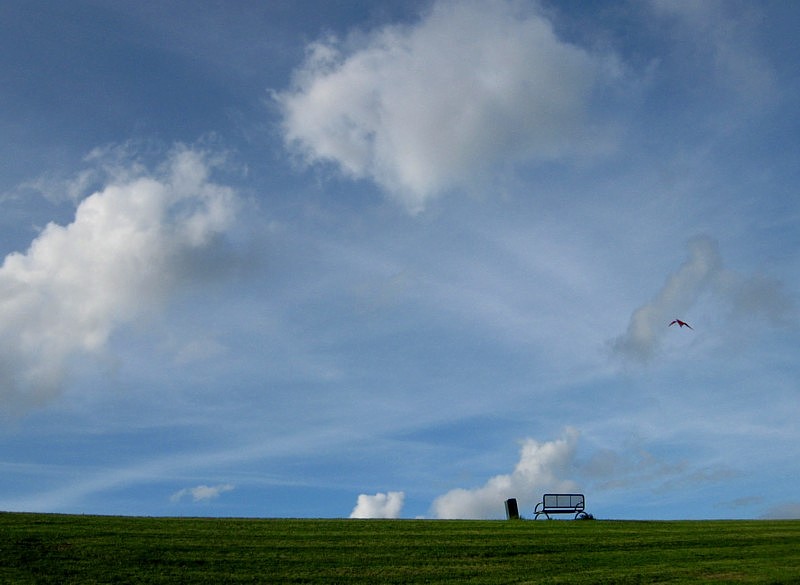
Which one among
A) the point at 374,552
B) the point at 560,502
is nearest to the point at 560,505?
the point at 560,502

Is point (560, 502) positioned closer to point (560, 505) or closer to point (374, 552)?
point (560, 505)

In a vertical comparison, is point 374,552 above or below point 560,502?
below

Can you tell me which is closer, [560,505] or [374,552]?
[374,552]

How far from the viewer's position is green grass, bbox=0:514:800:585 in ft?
58.7

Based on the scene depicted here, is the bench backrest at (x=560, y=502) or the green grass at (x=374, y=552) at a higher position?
the bench backrest at (x=560, y=502)

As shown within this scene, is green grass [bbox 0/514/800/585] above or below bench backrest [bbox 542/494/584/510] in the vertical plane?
below

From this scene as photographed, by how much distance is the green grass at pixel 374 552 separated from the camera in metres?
17.9

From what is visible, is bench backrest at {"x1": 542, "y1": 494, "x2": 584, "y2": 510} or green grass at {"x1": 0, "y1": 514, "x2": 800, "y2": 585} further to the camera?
bench backrest at {"x1": 542, "y1": 494, "x2": 584, "y2": 510}

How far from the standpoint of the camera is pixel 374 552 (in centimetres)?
2062

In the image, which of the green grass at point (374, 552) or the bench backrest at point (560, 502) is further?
the bench backrest at point (560, 502)

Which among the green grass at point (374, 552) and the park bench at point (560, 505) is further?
the park bench at point (560, 505)

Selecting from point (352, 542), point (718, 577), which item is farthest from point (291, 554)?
point (718, 577)

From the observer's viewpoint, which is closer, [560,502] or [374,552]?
[374,552]

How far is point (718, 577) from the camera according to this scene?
18562 millimetres
